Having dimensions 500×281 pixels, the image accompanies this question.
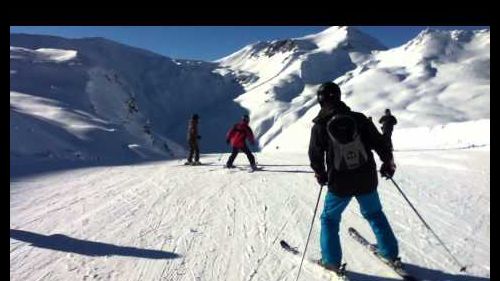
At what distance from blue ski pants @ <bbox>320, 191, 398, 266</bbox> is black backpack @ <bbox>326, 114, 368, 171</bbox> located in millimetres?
378

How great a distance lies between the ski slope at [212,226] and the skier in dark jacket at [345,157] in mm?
742

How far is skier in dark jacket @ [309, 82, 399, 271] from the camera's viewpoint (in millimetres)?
5445

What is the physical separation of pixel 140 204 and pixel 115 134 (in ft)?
82.1

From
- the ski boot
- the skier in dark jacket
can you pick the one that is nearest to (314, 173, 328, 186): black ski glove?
the skier in dark jacket

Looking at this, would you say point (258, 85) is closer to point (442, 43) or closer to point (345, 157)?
point (442, 43)

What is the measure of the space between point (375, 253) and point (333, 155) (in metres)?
1.63

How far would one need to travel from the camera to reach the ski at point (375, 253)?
18.7ft

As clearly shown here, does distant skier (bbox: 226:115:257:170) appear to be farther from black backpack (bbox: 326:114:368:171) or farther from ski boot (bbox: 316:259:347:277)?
black backpack (bbox: 326:114:368:171)

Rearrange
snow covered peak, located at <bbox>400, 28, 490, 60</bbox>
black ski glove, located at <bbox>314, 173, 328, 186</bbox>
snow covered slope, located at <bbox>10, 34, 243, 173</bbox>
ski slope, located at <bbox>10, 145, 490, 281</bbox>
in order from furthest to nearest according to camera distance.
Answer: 1. snow covered peak, located at <bbox>400, 28, 490, 60</bbox>
2. snow covered slope, located at <bbox>10, 34, 243, 173</bbox>
3. ski slope, located at <bbox>10, 145, 490, 281</bbox>
4. black ski glove, located at <bbox>314, 173, 328, 186</bbox>

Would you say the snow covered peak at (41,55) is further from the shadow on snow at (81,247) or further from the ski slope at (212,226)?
the shadow on snow at (81,247)

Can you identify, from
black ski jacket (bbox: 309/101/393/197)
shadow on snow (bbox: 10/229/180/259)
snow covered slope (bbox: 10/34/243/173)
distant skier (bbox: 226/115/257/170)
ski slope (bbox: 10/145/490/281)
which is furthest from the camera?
snow covered slope (bbox: 10/34/243/173)
